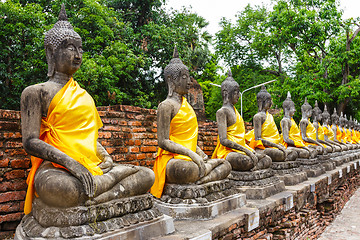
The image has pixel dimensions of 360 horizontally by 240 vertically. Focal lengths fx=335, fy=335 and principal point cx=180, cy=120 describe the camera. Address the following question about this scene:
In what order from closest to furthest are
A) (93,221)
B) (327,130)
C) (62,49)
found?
1. (93,221)
2. (62,49)
3. (327,130)

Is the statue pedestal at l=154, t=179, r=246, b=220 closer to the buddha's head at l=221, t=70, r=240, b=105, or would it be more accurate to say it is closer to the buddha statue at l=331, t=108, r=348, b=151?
the buddha's head at l=221, t=70, r=240, b=105

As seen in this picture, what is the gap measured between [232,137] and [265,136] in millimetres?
1672

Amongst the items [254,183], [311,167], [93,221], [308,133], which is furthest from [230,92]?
[308,133]

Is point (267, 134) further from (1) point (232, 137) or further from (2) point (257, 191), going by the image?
(2) point (257, 191)

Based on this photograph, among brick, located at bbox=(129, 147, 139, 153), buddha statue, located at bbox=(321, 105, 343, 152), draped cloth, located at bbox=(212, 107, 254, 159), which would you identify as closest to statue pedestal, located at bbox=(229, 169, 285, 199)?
draped cloth, located at bbox=(212, 107, 254, 159)

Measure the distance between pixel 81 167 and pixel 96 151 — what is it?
58 cm

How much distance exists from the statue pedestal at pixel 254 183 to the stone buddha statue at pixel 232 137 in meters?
0.11

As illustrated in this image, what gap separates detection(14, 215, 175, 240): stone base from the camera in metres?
2.60

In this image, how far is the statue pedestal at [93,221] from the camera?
8.45 ft

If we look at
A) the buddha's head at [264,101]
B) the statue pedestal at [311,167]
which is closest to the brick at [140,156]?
the buddha's head at [264,101]

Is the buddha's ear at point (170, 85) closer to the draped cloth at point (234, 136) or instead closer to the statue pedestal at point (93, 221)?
the draped cloth at point (234, 136)

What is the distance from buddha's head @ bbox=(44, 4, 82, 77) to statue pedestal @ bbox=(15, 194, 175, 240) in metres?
1.20

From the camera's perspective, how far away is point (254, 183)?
5406mm

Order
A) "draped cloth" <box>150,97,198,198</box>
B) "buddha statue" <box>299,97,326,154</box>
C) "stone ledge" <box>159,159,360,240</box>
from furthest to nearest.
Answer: "buddha statue" <box>299,97,326,154</box>
"draped cloth" <box>150,97,198,198</box>
"stone ledge" <box>159,159,360,240</box>
